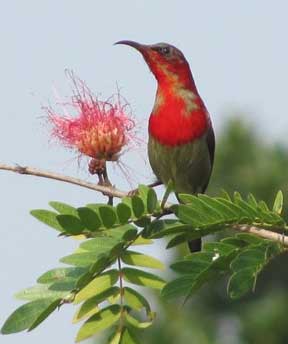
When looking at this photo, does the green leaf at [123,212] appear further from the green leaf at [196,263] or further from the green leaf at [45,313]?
the green leaf at [45,313]

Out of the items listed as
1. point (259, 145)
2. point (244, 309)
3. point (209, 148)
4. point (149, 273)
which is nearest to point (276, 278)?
point (244, 309)

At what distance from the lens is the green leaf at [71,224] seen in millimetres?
4602

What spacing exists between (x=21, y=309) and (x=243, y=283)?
2.59 ft

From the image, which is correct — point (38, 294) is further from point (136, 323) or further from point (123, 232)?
point (136, 323)

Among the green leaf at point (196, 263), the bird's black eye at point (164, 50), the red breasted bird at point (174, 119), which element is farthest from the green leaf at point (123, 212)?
the bird's black eye at point (164, 50)

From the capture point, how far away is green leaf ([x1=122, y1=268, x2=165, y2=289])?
5.03m

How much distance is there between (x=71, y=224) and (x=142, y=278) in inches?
21.2

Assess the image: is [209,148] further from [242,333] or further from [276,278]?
[276,278]

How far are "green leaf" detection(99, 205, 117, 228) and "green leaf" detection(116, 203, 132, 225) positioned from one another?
0.08 feet

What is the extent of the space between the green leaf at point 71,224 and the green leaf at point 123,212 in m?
0.16

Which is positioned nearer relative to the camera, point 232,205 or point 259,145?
point 232,205

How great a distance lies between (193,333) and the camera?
68.5ft

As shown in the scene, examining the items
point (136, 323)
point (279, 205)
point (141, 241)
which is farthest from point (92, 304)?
point (279, 205)

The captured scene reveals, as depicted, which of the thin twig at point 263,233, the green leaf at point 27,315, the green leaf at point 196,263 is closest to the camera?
the green leaf at point 27,315
